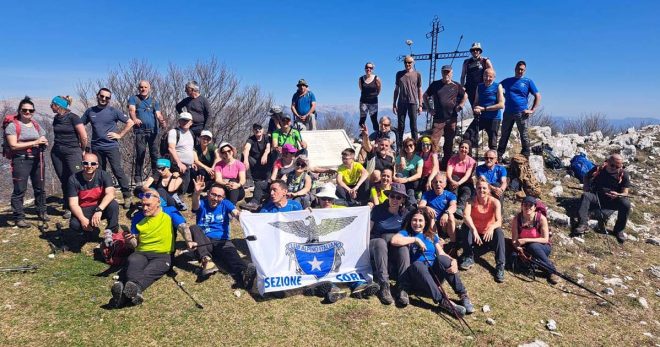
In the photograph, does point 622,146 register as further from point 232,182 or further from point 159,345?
point 159,345

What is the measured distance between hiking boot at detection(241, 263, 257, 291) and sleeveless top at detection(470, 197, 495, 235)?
180 inches

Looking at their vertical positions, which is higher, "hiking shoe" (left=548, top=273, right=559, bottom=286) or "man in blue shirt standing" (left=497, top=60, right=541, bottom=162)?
"man in blue shirt standing" (left=497, top=60, right=541, bottom=162)

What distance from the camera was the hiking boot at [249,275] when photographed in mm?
6395

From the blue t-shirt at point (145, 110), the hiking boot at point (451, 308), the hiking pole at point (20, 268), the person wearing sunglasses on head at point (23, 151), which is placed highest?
the blue t-shirt at point (145, 110)

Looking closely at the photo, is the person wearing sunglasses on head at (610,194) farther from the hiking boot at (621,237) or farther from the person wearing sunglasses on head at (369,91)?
the person wearing sunglasses on head at (369,91)

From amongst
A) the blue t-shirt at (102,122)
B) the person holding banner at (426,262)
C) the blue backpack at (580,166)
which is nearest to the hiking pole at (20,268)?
the blue t-shirt at (102,122)

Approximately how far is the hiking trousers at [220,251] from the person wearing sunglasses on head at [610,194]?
842 centimetres

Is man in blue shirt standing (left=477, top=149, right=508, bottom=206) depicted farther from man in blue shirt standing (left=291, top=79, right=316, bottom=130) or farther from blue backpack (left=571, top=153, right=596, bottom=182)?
blue backpack (left=571, top=153, right=596, bottom=182)

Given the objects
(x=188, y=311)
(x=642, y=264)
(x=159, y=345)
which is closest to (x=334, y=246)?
(x=188, y=311)

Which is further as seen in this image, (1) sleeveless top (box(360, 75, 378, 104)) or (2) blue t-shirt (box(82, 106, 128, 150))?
(1) sleeveless top (box(360, 75, 378, 104))

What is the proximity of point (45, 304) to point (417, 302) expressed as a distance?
19.2ft

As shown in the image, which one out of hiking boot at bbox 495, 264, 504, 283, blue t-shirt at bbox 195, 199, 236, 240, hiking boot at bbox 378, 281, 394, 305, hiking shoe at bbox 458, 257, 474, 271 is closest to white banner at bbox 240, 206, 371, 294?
hiking boot at bbox 378, 281, 394, 305

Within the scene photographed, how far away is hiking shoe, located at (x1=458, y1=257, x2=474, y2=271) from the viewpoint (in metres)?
7.61

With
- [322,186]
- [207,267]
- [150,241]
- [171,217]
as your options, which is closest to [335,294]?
[207,267]
